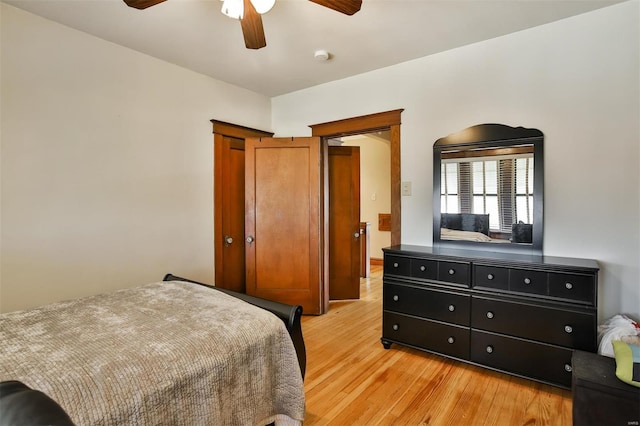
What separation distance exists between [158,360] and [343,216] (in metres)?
3.24

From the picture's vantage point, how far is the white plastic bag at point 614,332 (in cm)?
193

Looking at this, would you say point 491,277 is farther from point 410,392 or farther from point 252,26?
point 252,26

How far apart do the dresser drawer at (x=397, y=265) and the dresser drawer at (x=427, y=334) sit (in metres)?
0.35

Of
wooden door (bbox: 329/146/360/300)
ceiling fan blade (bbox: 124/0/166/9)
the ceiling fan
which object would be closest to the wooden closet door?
wooden door (bbox: 329/146/360/300)

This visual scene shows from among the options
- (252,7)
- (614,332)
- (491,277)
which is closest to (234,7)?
(252,7)

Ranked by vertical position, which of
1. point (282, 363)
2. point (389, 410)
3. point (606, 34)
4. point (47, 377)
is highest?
point (606, 34)

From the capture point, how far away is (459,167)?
2.87 m

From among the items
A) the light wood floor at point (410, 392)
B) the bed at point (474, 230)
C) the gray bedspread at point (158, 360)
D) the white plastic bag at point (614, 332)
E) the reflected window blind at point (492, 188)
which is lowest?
the light wood floor at point (410, 392)

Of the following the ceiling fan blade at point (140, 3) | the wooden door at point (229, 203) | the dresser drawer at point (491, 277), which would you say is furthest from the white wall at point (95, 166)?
the dresser drawer at point (491, 277)

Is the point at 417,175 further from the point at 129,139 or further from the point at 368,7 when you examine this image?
the point at 129,139

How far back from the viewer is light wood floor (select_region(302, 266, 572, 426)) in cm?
188

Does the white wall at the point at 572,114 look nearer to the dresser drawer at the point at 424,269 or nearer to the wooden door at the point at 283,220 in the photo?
the dresser drawer at the point at 424,269

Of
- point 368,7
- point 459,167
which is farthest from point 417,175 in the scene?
point 368,7

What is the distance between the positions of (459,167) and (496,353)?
4.98 ft
